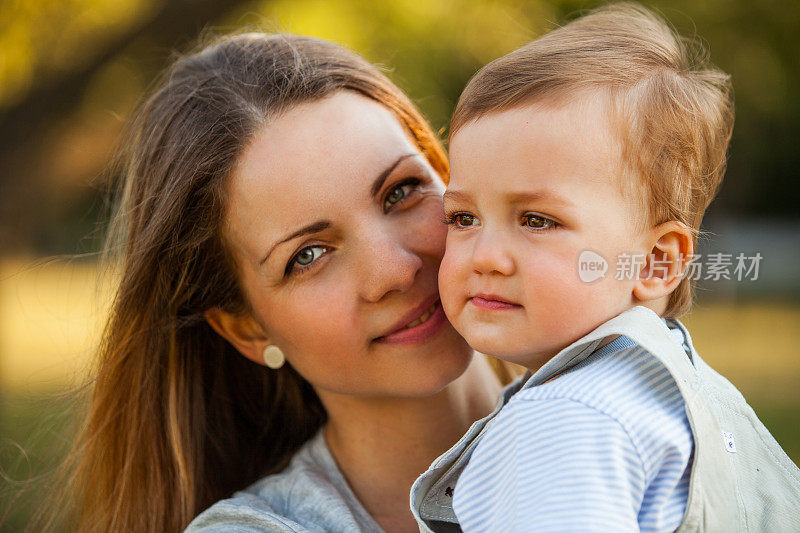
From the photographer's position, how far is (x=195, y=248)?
271 centimetres

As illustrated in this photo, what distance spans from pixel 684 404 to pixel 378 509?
123 cm

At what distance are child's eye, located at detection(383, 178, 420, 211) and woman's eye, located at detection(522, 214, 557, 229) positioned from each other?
26.1 inches

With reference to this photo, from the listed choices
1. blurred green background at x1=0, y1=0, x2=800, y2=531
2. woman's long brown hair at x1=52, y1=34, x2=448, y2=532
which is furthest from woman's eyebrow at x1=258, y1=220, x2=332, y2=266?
blurred green background at x1=0, y1=0, x2=800, y2=531

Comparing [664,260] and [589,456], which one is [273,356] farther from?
[589,456]

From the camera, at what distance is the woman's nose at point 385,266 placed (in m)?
2.29

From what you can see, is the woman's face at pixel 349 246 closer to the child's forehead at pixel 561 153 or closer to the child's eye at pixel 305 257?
the child's eye at pixel 305 257

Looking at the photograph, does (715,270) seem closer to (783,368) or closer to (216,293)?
(216,293)

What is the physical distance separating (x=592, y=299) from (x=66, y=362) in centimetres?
246

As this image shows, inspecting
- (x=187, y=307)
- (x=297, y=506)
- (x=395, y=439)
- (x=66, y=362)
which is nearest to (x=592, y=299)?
(x=395, y=439)

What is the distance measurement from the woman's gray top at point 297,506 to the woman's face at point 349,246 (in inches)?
12.6

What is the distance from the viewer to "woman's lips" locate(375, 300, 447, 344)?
2.36 metres

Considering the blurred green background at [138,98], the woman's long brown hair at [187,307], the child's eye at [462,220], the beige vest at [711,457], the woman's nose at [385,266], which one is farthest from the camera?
the blurred green background at [138,98]

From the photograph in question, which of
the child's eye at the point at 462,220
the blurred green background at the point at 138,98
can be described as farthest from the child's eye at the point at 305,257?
the blurred green background at the point at 138,98

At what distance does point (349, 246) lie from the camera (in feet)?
7.79
